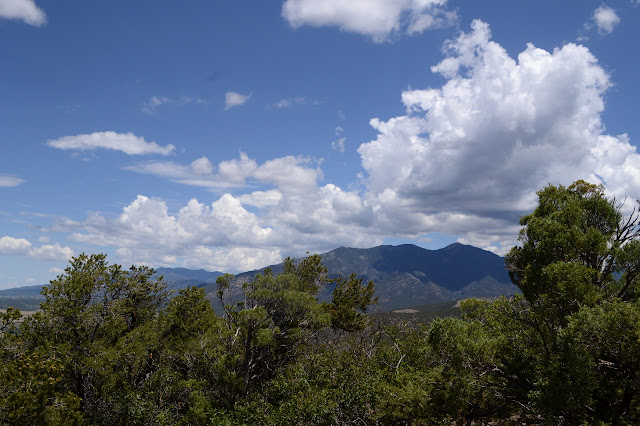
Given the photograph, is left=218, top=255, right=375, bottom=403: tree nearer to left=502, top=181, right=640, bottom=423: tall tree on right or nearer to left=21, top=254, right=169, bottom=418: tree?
left=21, top=254, right=169, bottom=418: tree

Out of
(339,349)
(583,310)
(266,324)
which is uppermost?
(583,310)

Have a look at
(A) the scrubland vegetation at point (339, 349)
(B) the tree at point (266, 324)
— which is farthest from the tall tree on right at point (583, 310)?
(B) the tree at point (266, 324)

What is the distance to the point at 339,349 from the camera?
32.2 metres

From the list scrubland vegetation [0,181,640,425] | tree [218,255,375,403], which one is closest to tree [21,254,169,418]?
scrubland vegetation [0,181,640,425]

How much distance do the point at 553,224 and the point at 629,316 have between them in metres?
4.07

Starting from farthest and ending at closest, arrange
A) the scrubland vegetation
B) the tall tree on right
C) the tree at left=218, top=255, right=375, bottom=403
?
1. the tree at left=218, top=255, right=375, bottom=403
2. the scrubland vegetation
3. the tall tree on right

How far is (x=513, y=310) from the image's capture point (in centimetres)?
1742

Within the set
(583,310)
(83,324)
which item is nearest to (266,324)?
(83,324)

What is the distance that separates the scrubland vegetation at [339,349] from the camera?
40.0 ft

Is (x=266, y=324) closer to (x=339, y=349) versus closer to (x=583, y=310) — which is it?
(x=339, y=349)

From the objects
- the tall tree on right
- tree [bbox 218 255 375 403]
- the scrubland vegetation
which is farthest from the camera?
tree [bbox 218 255 375 403]

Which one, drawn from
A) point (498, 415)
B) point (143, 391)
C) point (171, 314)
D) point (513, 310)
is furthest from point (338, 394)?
point (171, 314)

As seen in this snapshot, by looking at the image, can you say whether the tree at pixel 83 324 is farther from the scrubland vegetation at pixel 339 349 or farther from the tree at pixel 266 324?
the tree at pixel 266 324

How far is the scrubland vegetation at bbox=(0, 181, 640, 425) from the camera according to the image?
12195 millimetres
